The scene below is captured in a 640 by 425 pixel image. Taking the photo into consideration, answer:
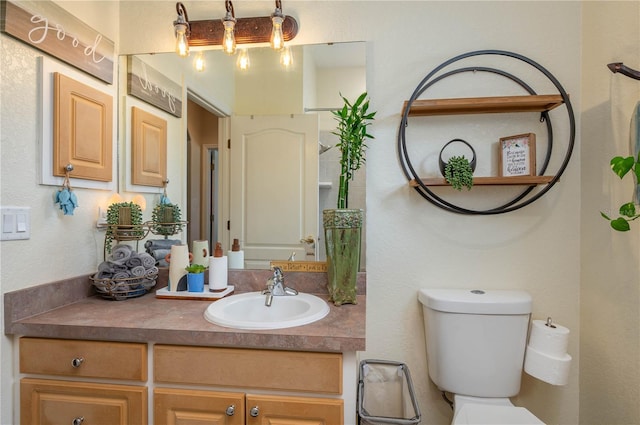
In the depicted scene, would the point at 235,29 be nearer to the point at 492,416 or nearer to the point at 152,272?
the point at 152,272

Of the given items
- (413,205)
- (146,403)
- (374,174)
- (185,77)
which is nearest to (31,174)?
(185,77)

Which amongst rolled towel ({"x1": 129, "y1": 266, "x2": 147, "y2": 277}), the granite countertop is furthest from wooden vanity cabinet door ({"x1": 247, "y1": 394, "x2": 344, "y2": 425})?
rolled towel ({"x1": 129, "y1": 266, "x2": 147, "y2": 277})

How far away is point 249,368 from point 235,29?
1.44m

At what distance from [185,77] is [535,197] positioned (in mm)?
1700

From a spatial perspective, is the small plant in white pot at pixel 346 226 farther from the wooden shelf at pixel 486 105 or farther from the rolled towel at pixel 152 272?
the rolled towel at pixel 152 272

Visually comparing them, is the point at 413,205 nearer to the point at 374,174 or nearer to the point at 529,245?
the point at 374,174

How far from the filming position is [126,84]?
1.54m

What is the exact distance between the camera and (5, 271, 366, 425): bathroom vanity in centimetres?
94

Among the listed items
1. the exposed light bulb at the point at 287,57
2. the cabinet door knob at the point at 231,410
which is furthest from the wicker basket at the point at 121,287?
the exposed light bulb at the point at 287,57

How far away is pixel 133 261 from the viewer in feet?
4.48

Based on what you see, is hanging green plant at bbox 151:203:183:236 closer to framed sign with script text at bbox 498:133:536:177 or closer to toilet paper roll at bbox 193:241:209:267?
toilet paper roll at bbox 193:241:209:267

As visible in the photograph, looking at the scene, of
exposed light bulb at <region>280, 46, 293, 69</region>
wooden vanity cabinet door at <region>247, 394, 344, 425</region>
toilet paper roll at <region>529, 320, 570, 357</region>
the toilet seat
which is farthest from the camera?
exposed light bulb at <region>280, 46, 293, 69</region>

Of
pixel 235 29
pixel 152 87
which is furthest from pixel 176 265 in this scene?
pixel 235 29

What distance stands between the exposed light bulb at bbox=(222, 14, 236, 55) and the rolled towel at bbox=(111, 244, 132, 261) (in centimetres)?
100
